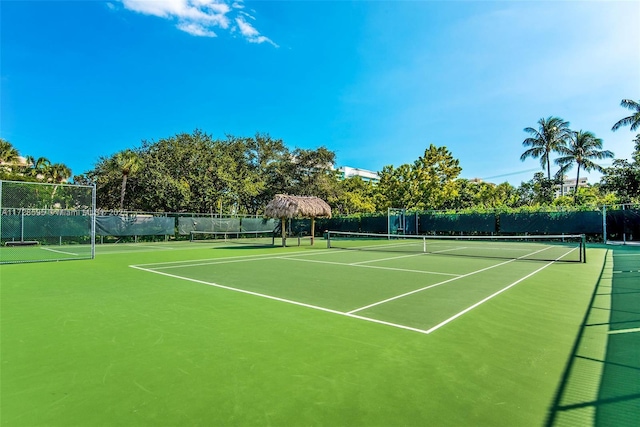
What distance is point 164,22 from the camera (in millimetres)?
19359

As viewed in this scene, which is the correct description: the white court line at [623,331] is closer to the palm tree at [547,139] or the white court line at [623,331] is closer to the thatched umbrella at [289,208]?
the thatched umbrella at [289,208]

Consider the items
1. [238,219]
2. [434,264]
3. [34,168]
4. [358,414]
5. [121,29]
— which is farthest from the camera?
[34,168]

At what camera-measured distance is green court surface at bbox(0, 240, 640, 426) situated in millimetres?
2604

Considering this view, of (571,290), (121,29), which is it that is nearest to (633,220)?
(571,290)

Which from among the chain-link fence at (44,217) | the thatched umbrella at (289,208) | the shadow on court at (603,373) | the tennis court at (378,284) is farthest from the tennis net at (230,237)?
the shadow on court at (603,373)

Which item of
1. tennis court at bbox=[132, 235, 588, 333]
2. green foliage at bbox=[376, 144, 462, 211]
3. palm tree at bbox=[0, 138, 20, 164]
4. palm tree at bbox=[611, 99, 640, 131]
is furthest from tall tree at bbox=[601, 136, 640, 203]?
palm tree at bbox=[0, 138, 20, 164]

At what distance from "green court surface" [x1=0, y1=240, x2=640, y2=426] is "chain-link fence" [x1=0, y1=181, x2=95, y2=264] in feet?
45.9

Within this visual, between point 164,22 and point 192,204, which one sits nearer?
point 164,22

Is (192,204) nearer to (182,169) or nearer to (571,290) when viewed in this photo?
(182,169)

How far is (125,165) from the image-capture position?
94.1 feet

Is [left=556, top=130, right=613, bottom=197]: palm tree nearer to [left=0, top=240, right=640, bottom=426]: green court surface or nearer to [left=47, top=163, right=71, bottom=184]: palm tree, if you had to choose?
[left=0, top=240, right=640, bottom=426]: green court surface

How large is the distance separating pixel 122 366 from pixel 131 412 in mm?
981

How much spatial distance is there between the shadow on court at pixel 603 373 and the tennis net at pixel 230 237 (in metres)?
21.0

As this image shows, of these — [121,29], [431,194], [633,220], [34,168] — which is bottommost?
[633,220]
